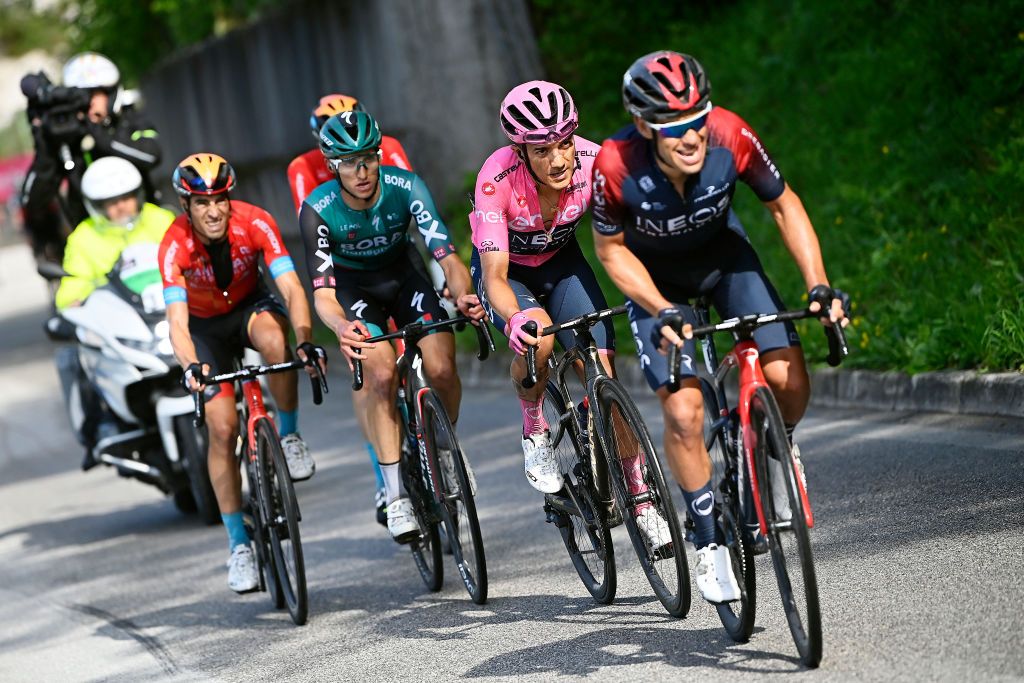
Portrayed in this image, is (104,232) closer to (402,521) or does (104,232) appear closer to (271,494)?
(271,494)

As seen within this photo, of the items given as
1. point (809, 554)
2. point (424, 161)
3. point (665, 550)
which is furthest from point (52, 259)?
point (809, 554)

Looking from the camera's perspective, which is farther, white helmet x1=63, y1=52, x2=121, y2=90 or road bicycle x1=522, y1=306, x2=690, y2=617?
white helmet x1=63, y1=52, x2=121, y2=90

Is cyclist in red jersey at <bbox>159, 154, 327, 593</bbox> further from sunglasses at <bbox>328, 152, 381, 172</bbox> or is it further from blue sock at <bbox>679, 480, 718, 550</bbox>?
blue sock at <bbox>679, 480, 718, 550</bbox>

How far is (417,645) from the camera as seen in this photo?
22.0 feet

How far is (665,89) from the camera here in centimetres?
543

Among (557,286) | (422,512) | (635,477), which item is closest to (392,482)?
(422,512)

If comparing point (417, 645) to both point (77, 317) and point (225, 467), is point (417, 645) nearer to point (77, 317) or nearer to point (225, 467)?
point (225, 467)

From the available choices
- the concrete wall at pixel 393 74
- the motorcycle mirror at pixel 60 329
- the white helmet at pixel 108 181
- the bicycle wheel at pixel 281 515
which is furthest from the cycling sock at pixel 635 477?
the concrete wall at pixel 393 74

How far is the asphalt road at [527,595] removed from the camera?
5.58 m

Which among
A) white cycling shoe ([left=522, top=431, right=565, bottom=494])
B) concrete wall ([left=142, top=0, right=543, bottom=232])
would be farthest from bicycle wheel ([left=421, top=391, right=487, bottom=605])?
concrete wall ([left=142, top=0, right=543, bottom=232])

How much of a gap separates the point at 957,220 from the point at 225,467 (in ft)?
18.0

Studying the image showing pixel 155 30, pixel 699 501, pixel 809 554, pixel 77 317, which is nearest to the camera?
pixel 809 554

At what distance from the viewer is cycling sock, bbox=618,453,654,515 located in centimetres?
618

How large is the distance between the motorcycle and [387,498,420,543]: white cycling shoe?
296 centimetres
